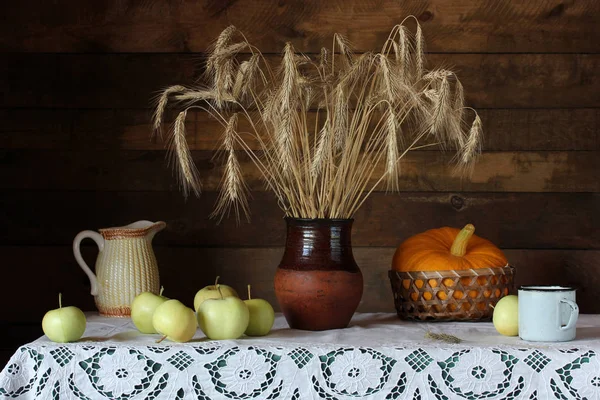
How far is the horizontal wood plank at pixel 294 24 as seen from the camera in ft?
6.26

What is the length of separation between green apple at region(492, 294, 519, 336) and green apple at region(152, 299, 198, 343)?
1.79 ft

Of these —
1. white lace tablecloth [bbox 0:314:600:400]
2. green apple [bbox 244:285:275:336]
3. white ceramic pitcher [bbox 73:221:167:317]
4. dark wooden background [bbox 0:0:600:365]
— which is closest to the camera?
white lace tablecloth [bbox 0:314:600:400]

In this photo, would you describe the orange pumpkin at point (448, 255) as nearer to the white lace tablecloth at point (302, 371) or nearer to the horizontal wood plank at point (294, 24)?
the white lace tablecloth at point (302, 371)

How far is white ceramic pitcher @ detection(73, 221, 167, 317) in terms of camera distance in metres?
1.63

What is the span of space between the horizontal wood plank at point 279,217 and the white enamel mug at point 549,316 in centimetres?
60

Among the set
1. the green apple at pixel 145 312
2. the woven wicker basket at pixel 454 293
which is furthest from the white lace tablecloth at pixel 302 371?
the woven wicker basket at pixel 454 293

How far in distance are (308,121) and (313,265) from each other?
57 cm

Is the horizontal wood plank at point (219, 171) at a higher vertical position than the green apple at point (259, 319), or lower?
higher

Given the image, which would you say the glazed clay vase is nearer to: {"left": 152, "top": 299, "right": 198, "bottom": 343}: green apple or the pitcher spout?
{"left": 152, "top": 299, "right": 198, "bottom": 343}: green apple

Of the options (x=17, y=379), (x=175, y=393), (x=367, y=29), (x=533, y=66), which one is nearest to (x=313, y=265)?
(x=175, y=393)

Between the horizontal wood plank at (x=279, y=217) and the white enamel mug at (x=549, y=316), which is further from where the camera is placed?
the horizontal wood plank at (x=279, y=217)

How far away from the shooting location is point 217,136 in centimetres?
193

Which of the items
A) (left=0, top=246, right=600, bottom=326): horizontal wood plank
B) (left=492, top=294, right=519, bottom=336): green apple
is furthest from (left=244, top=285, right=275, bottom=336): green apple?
(left=0, top=246, right=600, bottom=326): horizontal wood plank

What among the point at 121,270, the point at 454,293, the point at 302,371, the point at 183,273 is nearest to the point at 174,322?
the point at 302,371
